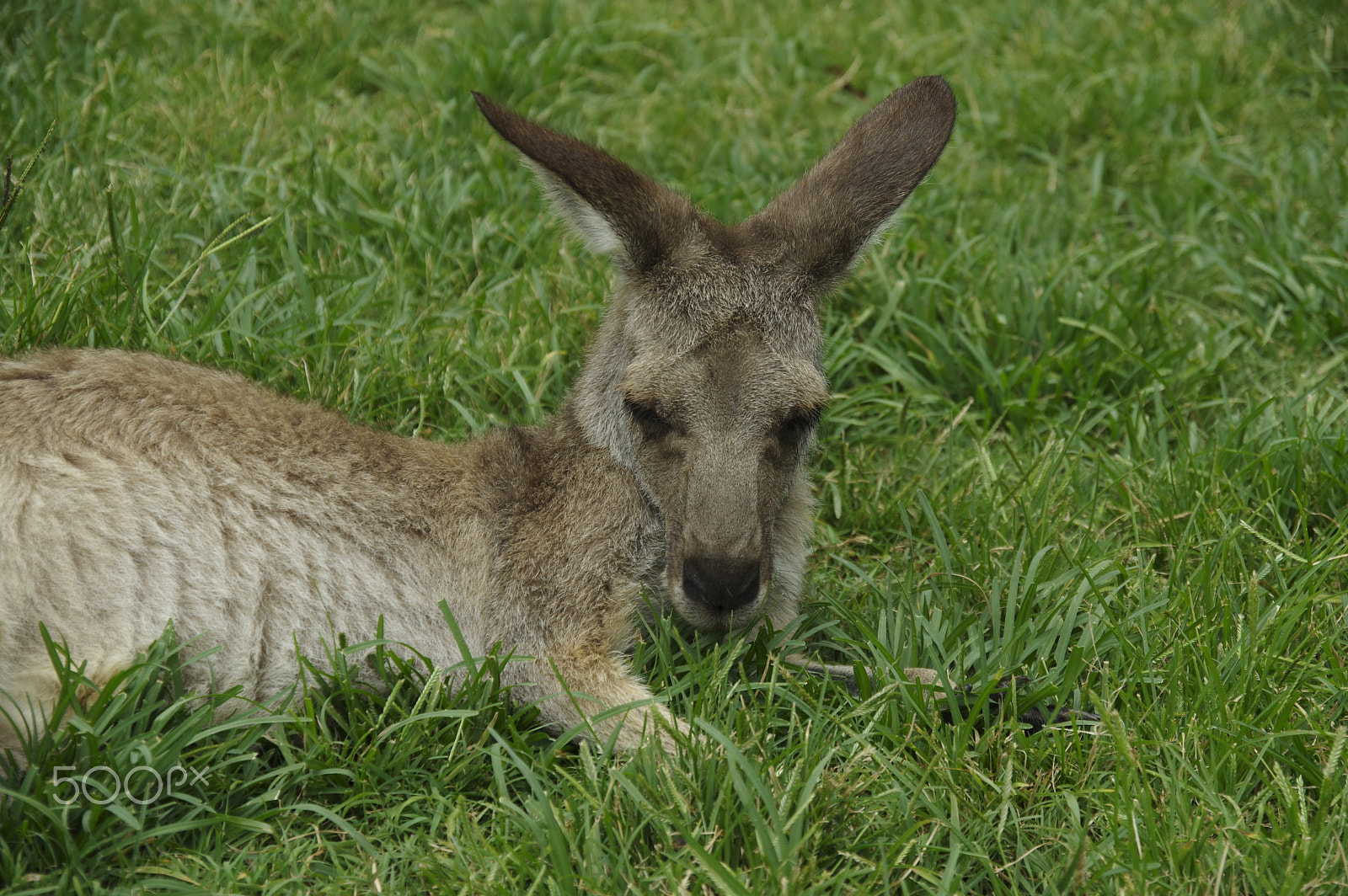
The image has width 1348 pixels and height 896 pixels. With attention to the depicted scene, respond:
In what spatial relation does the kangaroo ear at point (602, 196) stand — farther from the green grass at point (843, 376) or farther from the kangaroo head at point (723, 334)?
the green grass at point (843, 376)

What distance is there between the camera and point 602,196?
379 centimetres

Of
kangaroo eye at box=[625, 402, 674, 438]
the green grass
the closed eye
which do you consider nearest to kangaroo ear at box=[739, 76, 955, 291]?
the closed eye

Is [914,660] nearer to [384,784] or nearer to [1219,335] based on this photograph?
[384,784]

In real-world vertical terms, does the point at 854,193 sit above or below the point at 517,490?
above

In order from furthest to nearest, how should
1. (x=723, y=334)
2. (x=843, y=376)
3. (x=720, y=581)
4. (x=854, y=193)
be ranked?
(x=843, y=376) < (x=854, y=193) < (x=723, y=334) < (x=720, y=581)

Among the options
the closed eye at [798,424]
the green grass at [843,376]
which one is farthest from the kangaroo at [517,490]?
the green grass at [843,376]

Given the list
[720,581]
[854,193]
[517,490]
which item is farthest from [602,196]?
[720,581]

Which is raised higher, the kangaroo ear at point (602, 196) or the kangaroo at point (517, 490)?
the kangaroo ear at point (602, 196)

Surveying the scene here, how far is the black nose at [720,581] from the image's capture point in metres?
3.53

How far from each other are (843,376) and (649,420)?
1745 mm

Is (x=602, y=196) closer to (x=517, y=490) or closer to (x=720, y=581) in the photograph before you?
(x=517, y=490)

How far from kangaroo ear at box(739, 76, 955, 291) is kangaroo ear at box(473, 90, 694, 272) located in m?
0.33

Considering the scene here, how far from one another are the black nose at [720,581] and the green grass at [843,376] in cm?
23

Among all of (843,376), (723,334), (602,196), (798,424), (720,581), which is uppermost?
(602,196)
